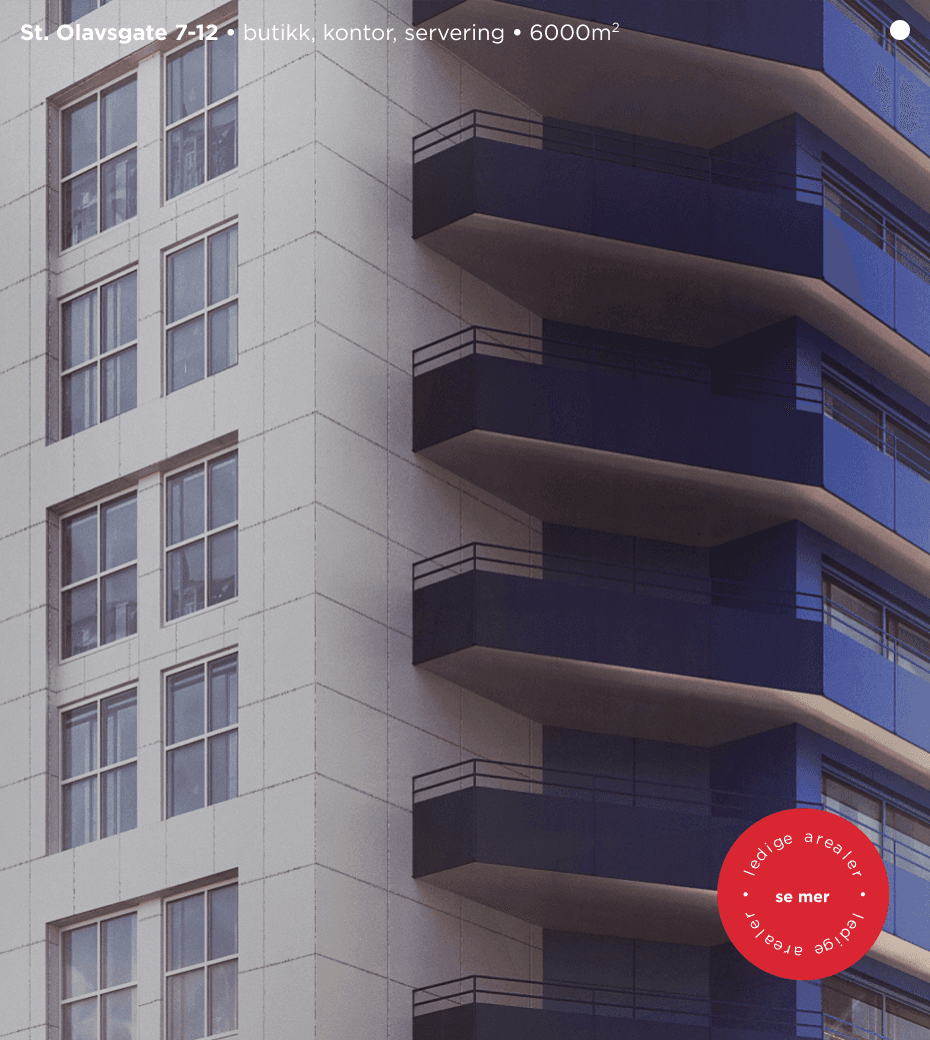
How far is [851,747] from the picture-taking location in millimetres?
43406

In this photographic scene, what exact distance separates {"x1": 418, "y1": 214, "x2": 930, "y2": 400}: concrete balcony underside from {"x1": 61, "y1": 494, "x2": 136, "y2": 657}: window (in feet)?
25.7

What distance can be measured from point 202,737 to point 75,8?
15.9 meters

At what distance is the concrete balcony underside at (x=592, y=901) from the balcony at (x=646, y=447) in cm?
768

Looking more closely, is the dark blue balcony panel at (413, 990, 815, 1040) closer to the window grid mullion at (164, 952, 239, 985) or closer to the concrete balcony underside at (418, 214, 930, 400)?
the window grid mullion at (164, 952, 239, 985)

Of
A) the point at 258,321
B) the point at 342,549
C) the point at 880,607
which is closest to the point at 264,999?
the point at 342,549

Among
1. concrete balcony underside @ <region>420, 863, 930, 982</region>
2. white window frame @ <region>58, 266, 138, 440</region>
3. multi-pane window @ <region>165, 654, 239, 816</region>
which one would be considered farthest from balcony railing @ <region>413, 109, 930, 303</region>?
concrete balcony underside @ <region>420, 863, 930, 982</region>

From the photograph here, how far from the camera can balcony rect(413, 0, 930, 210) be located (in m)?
43.0

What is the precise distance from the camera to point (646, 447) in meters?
41.4

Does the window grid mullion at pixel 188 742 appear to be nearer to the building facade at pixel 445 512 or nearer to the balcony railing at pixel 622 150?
the building facade at pixel 445 512

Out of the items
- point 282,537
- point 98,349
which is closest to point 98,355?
point 98,349

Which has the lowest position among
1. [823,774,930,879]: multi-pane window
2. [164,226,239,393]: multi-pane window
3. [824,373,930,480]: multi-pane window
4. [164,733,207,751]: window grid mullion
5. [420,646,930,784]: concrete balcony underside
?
[823,774,930,879]: multi-pane window

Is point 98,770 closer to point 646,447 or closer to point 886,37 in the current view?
point 646,447

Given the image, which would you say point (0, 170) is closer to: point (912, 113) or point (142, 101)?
point (142, 101)

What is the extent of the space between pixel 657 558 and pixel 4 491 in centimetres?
1278
